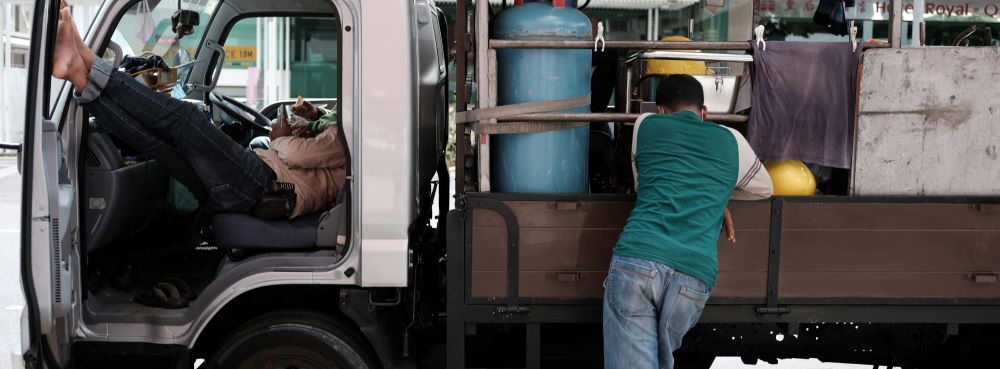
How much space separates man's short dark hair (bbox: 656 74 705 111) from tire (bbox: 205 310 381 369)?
1.46 m

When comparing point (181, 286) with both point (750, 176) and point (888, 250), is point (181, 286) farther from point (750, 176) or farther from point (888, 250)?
point (888, 250)

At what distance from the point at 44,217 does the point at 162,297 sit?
66 centimetres

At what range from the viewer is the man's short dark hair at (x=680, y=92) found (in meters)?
3.24

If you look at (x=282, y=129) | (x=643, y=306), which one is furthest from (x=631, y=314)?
(x=282, y=129)

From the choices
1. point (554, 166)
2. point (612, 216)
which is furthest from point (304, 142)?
point (612, 216)

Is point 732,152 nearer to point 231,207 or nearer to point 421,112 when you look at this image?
point 421,112

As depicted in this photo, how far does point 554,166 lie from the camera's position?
335 cm

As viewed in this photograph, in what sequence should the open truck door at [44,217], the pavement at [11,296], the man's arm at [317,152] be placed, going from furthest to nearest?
the pavement at [11,296], the man's arm at [317,152], the open truck door at [44,217]

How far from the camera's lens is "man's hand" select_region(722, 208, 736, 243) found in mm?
3229

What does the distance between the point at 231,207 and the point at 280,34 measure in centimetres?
1527

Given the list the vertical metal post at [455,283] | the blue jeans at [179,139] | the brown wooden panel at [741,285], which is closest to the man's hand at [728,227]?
the brown wooden panel at [741,285]

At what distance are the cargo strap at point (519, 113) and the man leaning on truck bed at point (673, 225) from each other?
0.29 metres

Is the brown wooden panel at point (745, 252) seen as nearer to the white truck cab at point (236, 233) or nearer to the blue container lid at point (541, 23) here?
the blue container lid at point (541, 23)

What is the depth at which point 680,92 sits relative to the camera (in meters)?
3.24
